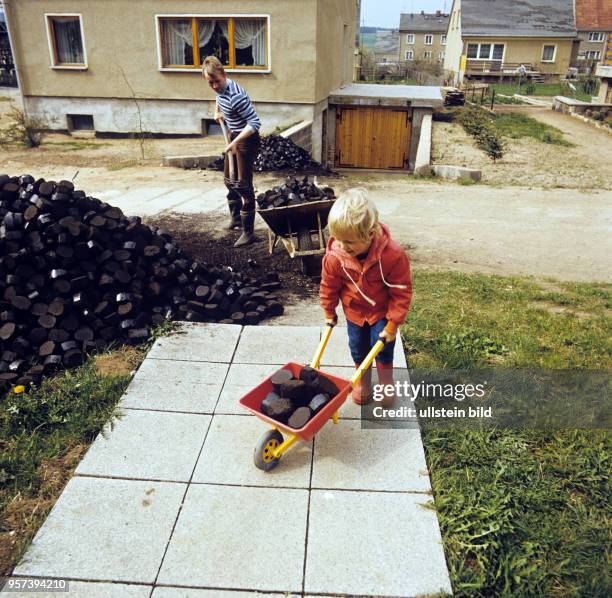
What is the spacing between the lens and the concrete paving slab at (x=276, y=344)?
15.8 ft

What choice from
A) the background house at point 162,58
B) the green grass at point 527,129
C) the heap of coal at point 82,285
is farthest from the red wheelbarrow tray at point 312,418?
the green grass at point 527,129

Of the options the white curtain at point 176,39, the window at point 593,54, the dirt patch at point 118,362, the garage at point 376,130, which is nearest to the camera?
the dirt patch at point 118,362

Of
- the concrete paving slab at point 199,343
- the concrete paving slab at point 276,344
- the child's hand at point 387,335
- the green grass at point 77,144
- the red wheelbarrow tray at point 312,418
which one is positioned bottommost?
the green grass at point 77,144

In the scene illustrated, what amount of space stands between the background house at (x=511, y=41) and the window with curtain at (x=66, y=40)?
39231 mm

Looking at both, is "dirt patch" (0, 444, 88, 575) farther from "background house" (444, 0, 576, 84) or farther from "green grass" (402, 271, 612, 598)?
"background house" (444, 0, 576, 84)

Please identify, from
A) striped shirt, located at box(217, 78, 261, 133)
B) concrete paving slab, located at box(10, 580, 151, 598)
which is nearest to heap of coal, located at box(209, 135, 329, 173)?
striped shirt, located at box(217, 78, 261, 133)

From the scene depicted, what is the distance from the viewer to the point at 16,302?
4758 millimetres

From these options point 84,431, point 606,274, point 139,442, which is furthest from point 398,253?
point 606,274

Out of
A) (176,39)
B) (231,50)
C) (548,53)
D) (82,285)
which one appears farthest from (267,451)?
(548,53)

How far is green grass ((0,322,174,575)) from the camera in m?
3.21

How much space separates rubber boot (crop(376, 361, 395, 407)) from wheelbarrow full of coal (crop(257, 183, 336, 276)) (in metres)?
2.79

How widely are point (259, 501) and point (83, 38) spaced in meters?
19.7

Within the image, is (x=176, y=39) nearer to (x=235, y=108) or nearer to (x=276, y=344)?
(x=235, y=108)

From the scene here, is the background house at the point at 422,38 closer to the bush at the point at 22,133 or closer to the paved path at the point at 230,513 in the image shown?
the bush at the point at 22,133
